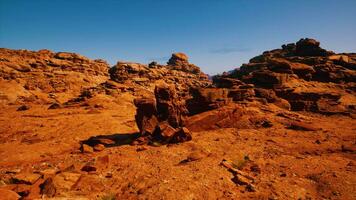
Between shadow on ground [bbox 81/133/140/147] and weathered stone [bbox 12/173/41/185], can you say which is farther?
shadow on ground [bbox 81/133/140/147]

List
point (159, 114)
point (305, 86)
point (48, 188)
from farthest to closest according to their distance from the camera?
1. point (305, 86)
2. point (159, 114)
3. point (48, 188)

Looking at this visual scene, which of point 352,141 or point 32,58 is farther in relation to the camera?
point 32,58

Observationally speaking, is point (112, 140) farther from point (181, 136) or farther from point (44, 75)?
point (44, 75)

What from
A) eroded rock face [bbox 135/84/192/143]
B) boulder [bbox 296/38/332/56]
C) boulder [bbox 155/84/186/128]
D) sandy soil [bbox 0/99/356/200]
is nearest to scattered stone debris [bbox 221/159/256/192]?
sandy soil [bbox 0/99/356/200]

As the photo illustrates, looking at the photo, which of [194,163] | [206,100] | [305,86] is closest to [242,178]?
[194,163]

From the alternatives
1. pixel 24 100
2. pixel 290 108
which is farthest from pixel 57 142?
pixel 24 100

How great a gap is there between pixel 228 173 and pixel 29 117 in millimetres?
25567

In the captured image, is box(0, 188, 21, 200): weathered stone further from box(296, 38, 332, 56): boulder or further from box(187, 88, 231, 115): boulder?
box(296, 38, 332, 56): boulder

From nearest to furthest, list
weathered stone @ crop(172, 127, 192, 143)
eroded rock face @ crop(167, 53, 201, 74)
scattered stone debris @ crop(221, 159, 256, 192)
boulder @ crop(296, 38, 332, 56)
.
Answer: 1. scattered stone debris @ crop(221, 159, 256, 192)
2. weathered stone @ crop(172, 127, 192, 143)
3. boulder @ crop(296, 38, 332, 56)
4. eroded rock face @ crop(167, 53, 201, 74)

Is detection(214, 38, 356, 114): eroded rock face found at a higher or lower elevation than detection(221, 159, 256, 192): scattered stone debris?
higher

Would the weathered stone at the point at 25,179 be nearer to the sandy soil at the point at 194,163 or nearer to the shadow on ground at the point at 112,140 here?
the sandy soil at the point at 194,163

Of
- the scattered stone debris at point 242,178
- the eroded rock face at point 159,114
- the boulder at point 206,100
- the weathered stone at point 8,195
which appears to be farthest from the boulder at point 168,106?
the weathered stone at point 8,195

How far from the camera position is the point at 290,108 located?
2630cm

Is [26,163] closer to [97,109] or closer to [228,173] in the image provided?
[228,173]
